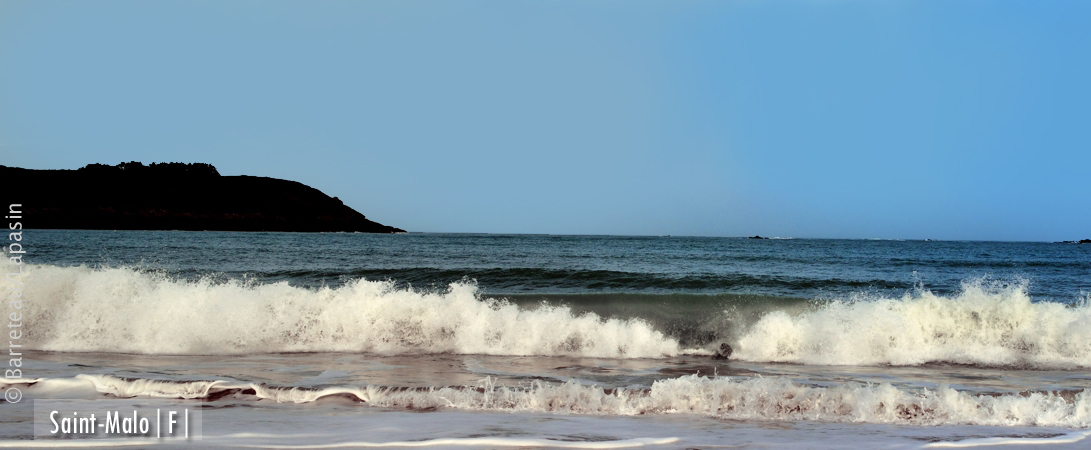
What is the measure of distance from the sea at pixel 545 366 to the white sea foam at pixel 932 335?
0.03 meters

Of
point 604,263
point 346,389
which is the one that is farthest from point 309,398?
point 604,263

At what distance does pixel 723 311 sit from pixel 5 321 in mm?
11285

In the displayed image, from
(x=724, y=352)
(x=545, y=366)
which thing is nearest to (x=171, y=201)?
(x=545, y=366)

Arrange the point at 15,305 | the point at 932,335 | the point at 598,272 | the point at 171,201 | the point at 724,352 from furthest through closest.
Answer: the point at 171,201 → the point at 598,272 → the point at 15,305 → the point at 932,335 → the point at 724,352

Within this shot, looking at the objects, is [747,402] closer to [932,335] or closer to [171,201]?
[932,335]

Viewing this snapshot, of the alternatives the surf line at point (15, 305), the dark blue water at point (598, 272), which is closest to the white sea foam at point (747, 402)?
the surf line at point (15, 305)

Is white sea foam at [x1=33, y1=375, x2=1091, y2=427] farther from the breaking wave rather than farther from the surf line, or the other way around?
the breaking wave

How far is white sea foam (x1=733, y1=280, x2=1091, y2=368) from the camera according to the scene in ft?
27.6

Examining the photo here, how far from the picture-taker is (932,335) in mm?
8977

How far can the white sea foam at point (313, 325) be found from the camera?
877 centimetres

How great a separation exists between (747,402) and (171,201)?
80.2m

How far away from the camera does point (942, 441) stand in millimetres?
4363

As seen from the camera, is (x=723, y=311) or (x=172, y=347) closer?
(x=172, y=347)

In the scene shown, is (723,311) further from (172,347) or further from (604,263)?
(604,263)
